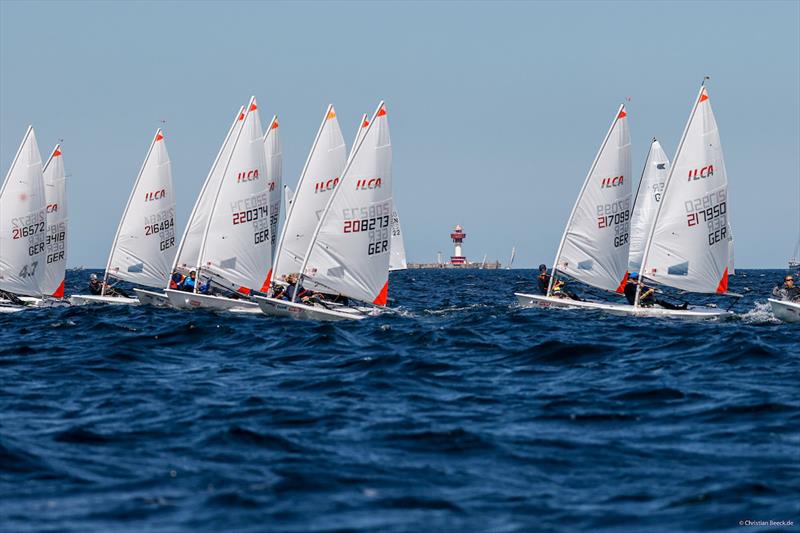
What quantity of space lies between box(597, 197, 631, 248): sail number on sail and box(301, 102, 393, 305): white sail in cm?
934

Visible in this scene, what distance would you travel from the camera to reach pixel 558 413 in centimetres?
1752

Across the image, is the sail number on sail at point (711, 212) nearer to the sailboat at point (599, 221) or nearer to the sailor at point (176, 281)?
the sailboat at point (599, 221)

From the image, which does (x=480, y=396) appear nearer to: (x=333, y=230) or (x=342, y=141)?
(x=333, y=230)

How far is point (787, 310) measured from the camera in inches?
1405

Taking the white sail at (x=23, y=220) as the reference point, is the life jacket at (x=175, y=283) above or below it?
below

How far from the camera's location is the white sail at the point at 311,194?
3941 cm

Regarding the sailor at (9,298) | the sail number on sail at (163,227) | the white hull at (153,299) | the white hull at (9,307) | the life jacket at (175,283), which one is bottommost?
the white hull at (9,307)

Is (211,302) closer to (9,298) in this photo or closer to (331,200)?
(331,200)

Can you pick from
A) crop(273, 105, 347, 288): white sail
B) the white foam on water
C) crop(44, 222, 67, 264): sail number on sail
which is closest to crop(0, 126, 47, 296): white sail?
crop(44, 222, 67, 264): sail number on sail

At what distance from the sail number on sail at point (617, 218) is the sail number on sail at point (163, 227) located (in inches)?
639

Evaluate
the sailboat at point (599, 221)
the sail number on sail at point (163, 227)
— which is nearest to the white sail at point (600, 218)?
the sailboat at point (599, 221)

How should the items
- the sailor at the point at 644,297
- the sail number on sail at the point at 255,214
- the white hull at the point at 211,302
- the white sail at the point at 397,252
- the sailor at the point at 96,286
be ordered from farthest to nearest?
the white sail at the point at 397,252
the sailor at the point at 96,286
the sail number on sail at the point at 255,214
the sailor at the point at 644,297
the white hull at the point at 211,302

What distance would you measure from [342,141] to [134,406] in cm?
2268

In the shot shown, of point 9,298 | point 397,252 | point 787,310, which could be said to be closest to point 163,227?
point 9,298
